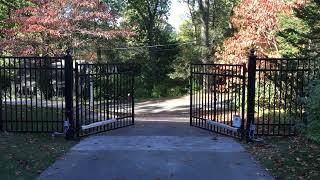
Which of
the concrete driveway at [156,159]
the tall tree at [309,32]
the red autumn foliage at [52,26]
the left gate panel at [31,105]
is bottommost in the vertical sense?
the concrete driveway at [156,159]

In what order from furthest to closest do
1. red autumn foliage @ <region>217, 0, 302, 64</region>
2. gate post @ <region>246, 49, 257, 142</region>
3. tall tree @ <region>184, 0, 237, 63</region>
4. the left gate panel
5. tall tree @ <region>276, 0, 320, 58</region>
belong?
tall tree @ <region>184, 0, 237, 63</region> < red autumn foliage @ <region>217, 0, 302, 64</region> < tall tree @ <region>276, 0, 320, 58</region> < the left gate panel < gate post @ <region>246, 49, 257, 142</region>

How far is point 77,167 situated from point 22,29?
12033mm

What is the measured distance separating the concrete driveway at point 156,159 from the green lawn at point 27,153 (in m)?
0.20

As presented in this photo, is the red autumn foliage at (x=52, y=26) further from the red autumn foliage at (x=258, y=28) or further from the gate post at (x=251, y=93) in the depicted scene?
the gate post at (x=251, y=93)

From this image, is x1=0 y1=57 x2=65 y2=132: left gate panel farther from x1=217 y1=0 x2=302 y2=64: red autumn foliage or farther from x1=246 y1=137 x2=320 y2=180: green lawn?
x1=217 y1=0 x2=302 y2=64: red autumn foliage

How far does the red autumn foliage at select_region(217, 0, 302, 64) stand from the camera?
15195 mm

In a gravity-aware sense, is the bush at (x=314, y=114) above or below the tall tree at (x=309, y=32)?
below

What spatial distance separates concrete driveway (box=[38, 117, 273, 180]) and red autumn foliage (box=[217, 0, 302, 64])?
5802 millimetres

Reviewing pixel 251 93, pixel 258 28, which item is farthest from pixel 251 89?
pixel 258 28

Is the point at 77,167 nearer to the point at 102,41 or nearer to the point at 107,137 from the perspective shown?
the point at 107,137

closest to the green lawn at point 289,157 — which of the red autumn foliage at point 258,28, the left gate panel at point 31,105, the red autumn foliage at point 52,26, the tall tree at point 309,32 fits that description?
the tall tree at point 309,32

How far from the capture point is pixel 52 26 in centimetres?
1895

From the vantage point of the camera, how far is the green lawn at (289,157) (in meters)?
7.39

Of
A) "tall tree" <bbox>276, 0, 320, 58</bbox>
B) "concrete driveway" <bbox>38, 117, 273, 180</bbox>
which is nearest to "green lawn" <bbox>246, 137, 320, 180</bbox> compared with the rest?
"concrete driveway" <bbox>38, 117, 273, 180</bbox>
